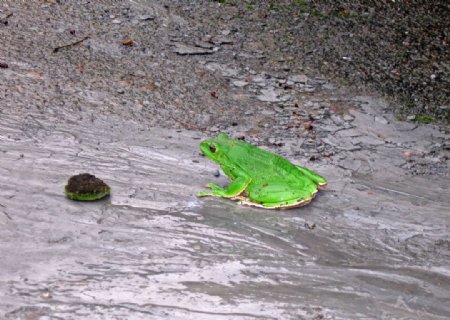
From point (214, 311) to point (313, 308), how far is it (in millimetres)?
566

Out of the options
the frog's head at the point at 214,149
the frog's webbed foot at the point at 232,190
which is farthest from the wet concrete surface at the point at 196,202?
the frog's head at the point at 214,149

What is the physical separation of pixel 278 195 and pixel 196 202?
0.57 metres

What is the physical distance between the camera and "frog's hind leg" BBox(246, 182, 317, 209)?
477cm

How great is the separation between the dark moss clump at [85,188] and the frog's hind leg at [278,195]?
1.04 m

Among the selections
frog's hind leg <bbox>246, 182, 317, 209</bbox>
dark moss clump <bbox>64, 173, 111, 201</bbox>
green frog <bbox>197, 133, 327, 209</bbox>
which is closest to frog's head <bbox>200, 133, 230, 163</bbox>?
green frog <bbox>197, 133, 327, 209</bbox>

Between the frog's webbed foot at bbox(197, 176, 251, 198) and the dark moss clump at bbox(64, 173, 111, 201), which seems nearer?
the dark moss clump at bbox(64, 173, 111, 201)

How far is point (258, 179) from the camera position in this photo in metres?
4.83

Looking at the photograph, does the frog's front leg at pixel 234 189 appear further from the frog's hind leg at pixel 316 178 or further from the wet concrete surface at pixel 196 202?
the frog's hind leg at pixel 316 178

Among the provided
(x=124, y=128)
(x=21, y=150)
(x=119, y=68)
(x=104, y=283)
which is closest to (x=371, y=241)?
(x=104, y=283)

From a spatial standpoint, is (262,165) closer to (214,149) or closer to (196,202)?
(214,149)

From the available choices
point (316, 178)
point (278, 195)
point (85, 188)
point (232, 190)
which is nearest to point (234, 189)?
point (232, 190)

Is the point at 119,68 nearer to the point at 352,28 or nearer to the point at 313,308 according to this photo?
the point at 352,28

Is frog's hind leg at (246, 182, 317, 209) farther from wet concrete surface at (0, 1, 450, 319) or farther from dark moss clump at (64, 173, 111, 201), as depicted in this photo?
dark moss clump at (64, 173, 111, 201)

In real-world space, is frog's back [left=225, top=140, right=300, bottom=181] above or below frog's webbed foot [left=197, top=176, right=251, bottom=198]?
above
